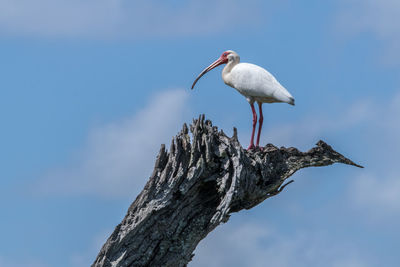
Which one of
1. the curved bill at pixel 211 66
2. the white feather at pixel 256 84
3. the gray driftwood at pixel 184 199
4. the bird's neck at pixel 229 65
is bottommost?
the gray driftwood at pixel 184 199

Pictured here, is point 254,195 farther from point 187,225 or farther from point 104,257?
point 104,257

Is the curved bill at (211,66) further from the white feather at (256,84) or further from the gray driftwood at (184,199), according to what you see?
the gray driftwood at (184,199)

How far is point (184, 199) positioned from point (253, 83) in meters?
3.44

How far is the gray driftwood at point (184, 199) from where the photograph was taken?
512 inches

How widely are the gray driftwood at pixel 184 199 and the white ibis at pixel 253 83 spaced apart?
1.67 metres

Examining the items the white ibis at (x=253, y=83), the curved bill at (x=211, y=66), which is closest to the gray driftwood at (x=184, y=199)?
the white ibis at (x=253, y=83)

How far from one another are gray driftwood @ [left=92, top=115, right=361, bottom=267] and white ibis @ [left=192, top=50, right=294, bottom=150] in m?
1.67

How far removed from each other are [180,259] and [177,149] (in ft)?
6.55

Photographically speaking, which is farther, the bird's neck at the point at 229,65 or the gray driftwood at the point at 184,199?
the bird's neck at the point at 229,65

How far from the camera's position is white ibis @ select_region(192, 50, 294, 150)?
15297mm

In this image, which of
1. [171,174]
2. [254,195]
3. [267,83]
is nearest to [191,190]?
[171,174]

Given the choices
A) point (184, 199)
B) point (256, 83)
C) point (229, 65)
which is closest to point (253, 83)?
point (256, 83)

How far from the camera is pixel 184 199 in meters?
13.4

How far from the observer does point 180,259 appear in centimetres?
1334
